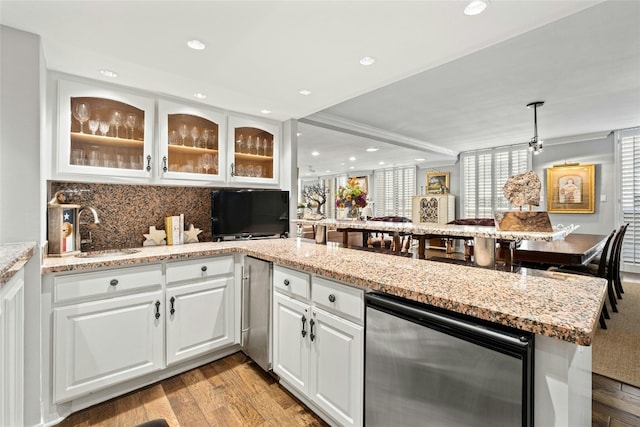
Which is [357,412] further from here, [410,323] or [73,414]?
[73,414]

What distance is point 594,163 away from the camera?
17.7ft

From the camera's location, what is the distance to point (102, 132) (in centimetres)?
230

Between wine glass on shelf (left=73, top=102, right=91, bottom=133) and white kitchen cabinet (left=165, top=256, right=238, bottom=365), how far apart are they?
4.11 feet

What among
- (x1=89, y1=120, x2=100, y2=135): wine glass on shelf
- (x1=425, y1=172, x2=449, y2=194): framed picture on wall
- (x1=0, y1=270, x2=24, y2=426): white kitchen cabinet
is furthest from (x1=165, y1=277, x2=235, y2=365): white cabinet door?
(x1=425, y1=172, x2=449, y2=194): framed picture on wall

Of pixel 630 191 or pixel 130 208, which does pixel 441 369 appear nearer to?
pixel 130 208

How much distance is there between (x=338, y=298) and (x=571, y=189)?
20.2ft

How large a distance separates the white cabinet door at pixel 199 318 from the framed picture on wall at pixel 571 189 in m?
6.25

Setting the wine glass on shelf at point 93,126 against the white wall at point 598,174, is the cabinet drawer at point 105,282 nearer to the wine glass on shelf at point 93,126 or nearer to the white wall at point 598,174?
the wine glass on shelf at point 93,126

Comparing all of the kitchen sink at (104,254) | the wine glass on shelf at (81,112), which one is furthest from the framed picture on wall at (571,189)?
the wine glass on shelf at (81,112)

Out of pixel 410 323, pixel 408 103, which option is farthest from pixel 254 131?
pixel 410 323

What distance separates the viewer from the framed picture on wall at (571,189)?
540 cm

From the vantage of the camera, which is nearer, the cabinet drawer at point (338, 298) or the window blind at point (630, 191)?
the cabinet drawer at point (338, 298)

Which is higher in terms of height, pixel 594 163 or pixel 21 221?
pixel 594 163

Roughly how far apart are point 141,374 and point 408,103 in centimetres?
374
